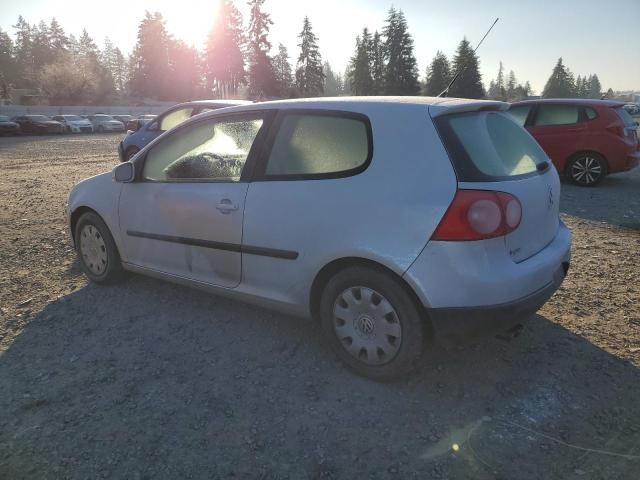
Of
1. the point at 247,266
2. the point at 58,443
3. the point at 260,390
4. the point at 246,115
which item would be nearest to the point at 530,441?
the point at 260,390

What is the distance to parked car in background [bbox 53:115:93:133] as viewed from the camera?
1374 inches

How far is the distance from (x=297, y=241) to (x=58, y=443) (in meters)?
1.68

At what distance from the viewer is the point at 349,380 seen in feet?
9.95

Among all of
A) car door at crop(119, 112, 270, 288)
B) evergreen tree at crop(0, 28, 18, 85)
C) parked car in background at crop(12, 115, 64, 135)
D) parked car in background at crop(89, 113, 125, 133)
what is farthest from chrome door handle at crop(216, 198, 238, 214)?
evergreen tree at crop(0, 28, 18, 85)

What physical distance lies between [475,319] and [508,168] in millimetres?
916

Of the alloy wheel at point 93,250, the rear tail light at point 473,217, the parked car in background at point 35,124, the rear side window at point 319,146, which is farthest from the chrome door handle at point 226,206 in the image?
the parked car in background at point 35,124

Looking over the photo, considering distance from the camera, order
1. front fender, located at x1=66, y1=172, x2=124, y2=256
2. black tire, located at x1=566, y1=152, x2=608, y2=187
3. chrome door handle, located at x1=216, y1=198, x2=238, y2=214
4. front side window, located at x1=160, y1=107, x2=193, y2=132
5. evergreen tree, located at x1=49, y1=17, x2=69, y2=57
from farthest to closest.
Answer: evergreen tree, located at x1=49, y1=17, x2=69, y2=57 → front side window, located at x1=160, y1=107, x2=193, y2=132 → black tire, located at x1=566, y1=152, x2=608, y2=187 → front fender, located at x1=66, y1=172, x2=124, y2=256 → chrome door handle, located at x1=216, y1=198, x2=238, y2=214

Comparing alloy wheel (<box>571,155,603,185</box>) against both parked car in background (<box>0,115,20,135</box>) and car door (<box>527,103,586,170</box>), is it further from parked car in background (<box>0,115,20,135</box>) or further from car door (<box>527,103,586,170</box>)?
parked car in background (<box>0,115,20,135</box>)

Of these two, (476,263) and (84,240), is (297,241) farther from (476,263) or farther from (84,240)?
(84,240)

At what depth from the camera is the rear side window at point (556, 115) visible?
9.45 metres

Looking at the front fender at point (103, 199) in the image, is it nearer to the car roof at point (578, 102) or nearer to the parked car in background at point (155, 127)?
the parked car in background at point (155, 127)

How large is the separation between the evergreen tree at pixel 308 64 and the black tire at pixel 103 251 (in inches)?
2901

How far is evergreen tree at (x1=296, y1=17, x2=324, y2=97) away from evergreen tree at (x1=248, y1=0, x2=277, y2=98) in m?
7.07

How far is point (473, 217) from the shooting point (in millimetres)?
2531
